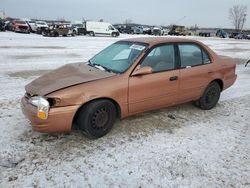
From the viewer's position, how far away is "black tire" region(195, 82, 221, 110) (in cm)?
532

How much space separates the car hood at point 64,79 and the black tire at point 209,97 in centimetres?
225

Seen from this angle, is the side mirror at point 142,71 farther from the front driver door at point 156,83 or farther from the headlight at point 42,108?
the headlight at point 42,108

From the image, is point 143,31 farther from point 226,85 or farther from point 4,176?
point 4,176

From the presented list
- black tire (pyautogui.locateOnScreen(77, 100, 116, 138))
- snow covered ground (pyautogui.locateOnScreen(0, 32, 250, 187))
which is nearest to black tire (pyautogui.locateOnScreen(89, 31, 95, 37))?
snow covered ground (pyautogui.locateOnScreen(0, 32, 250, 187))

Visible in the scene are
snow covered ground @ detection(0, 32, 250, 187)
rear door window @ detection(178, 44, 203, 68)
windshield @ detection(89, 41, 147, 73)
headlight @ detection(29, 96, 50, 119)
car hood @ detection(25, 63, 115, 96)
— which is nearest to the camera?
snow covered ground @ detection(0, 32, 250, 187)

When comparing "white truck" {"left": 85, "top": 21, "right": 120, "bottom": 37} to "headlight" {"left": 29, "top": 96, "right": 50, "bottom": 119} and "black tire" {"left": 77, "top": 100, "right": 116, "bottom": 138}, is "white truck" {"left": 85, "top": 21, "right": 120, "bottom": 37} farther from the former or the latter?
"headlight" {"left": 29, "top": 96, "right": 50, "bottom": 119}

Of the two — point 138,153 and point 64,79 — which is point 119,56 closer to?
point 64,79

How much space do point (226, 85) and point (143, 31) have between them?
45.0 meters

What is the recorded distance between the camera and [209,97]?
5.40m

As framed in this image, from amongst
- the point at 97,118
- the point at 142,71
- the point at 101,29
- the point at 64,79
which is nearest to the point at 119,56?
the point at 142,71

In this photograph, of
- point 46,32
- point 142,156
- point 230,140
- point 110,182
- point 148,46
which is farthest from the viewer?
point 46,32

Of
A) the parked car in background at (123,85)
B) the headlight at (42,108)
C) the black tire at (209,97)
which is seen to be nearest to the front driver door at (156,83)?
the parked car in background at (123,85)

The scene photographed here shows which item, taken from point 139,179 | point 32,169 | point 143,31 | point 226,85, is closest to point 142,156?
point 139,179

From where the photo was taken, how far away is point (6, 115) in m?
4.73
